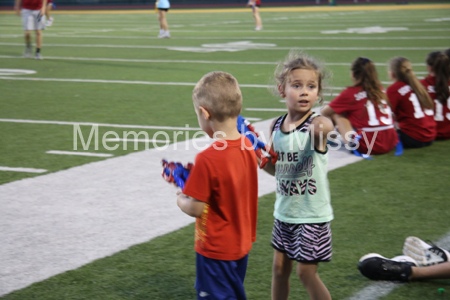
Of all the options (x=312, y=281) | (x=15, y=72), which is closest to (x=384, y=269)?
(x=312, y=281)

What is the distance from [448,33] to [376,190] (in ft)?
54.0

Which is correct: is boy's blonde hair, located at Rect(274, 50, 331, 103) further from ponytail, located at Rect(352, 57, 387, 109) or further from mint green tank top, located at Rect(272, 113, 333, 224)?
ponytail, located at Rect(352, 57, 387, 109)

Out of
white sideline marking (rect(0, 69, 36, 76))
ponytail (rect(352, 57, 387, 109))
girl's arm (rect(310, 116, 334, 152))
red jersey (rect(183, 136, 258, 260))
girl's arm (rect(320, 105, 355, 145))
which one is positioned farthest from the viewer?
white sideline marking (rect(0, 69, 36, 76))

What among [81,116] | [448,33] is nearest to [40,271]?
[81,116]

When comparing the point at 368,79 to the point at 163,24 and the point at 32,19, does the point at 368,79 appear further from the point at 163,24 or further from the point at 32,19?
the point at 163,24

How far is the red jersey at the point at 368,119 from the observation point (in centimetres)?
659

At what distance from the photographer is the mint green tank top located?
9.67 ft

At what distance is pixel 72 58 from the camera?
15.6 metres

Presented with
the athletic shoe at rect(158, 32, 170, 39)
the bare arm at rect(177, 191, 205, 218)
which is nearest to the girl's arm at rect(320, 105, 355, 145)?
the bare arm at rect(177, 191, 205, 218)

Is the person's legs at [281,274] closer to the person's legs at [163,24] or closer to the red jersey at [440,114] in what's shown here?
the red jersey at [440,114]

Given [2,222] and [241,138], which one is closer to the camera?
[241,138]

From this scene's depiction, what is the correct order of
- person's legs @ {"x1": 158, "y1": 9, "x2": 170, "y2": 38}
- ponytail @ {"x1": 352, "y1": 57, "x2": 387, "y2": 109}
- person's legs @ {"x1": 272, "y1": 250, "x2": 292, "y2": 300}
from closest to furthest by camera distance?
person's legs @ {"x1": 272, "y1": 250, "x2": 292, "y2": 300} < ponytail @ {"x1": 352, "y1": 57, "x2": 387, "y2": 109} < person's legs @ {"x1": 158, "y1": 9, "x2": 170, "y2": 38}

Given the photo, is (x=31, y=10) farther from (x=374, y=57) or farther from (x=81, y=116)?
(x=374, y=57)

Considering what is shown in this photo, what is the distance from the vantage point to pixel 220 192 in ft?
8.37
